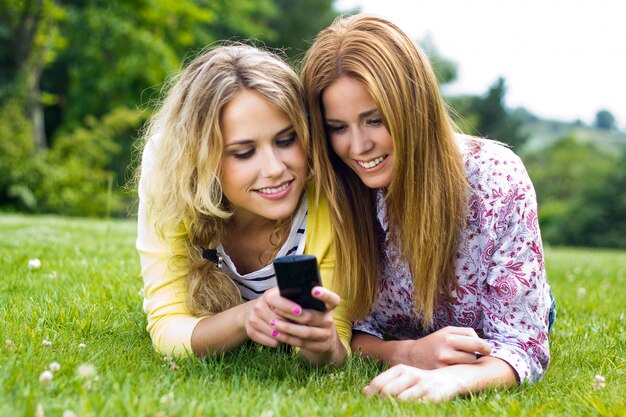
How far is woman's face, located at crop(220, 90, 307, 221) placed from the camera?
3.18 metres

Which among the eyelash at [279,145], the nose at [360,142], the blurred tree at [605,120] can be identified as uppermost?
the nose at [360,142]

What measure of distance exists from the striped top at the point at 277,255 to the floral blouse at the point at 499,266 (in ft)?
1.31

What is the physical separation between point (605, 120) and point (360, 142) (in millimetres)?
76679

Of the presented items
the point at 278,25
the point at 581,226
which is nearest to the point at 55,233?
the point at 581,226

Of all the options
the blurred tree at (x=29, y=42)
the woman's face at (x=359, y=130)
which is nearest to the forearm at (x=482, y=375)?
the woman's face at (x=359, y=130)

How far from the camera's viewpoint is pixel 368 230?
3430 mm

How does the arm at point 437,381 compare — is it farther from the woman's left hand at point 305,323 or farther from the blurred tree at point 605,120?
the blurred tree at point 605,120

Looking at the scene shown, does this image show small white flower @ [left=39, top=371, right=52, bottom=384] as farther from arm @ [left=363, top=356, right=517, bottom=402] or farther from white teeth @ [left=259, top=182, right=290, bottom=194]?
white teeth @ [left=259, top=182, right=290, bottom=194]

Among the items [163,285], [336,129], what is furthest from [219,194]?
[336,129]

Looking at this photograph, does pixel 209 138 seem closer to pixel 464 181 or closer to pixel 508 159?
pixel 464 181

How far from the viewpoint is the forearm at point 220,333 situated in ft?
9.70

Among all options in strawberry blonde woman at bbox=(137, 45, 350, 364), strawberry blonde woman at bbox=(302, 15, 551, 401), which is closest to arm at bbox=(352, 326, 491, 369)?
strawberry blonde woman at bbox=(302, 15, 551, 401)

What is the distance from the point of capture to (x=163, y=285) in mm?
3326

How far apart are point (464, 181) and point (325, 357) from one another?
1.02 m
